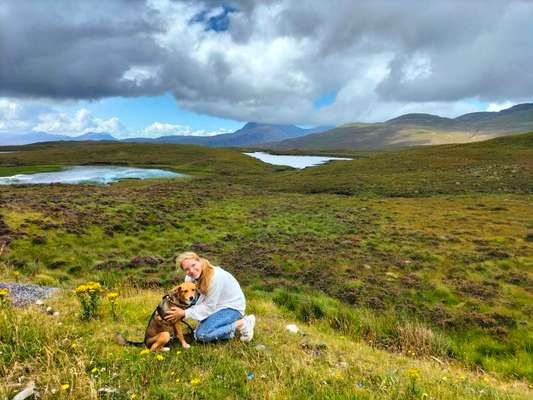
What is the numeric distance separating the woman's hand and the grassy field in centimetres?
71

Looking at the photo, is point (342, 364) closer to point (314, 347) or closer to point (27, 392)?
point (314, 347)

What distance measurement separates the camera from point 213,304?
302 inches

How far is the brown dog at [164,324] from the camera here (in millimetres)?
6836

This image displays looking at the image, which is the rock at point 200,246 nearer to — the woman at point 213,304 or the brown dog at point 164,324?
the woman at point 213,304

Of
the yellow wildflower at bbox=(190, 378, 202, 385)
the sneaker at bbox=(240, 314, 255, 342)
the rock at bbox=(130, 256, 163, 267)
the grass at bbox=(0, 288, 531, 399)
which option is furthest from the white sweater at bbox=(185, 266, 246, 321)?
the rock at bbox=(130, 256, 163, 267)

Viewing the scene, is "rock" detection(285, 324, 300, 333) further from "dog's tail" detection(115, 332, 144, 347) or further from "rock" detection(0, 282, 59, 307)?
"rock" detection(0, 282, 59, 307)

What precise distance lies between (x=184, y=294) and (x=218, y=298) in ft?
2.93

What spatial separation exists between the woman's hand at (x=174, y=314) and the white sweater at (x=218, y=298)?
342 millimetres

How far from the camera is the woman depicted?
24.7 ft

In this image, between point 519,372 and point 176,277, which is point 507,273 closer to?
point 519,372

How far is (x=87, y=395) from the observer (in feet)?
16.2

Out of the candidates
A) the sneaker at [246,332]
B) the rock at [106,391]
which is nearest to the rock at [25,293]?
the rock at [106,391]

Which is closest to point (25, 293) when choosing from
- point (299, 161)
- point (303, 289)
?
point (303, 289)

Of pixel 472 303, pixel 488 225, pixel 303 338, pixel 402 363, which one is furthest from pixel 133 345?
pixel 488 225
